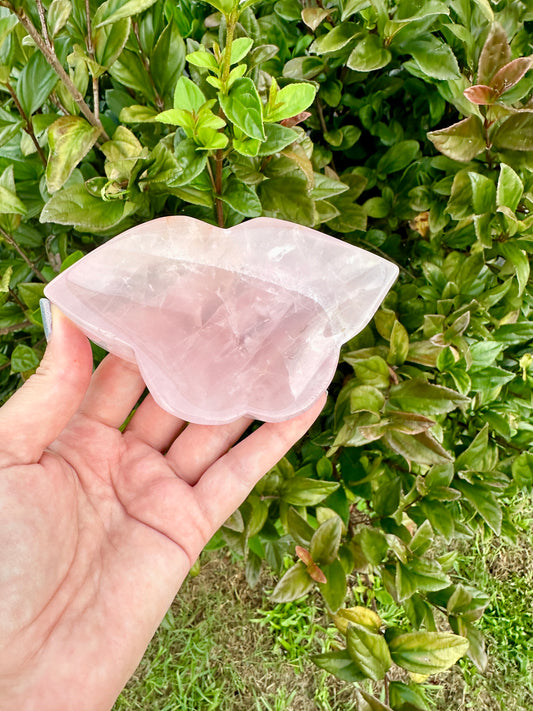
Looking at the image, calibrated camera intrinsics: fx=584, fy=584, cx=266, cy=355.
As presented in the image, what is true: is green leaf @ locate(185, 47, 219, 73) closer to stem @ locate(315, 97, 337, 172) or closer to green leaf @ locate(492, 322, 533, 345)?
stem @ locate(315, 97, 337, 172)

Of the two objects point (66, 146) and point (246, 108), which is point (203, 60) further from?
point (66, 146)

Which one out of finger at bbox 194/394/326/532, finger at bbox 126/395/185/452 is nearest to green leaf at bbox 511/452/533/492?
finger at bbox 194/394/326/532

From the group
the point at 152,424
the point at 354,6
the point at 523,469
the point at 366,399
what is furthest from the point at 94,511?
the point at 354,6

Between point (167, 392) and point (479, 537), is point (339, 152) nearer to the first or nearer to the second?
point (167, 392)

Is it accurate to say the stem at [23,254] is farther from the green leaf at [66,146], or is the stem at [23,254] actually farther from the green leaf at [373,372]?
the green leaf at [373,372]

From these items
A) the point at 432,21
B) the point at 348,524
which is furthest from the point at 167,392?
the point at 432,21

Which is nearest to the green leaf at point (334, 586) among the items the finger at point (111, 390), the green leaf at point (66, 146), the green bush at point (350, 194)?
the green bush at point (350, 194)
